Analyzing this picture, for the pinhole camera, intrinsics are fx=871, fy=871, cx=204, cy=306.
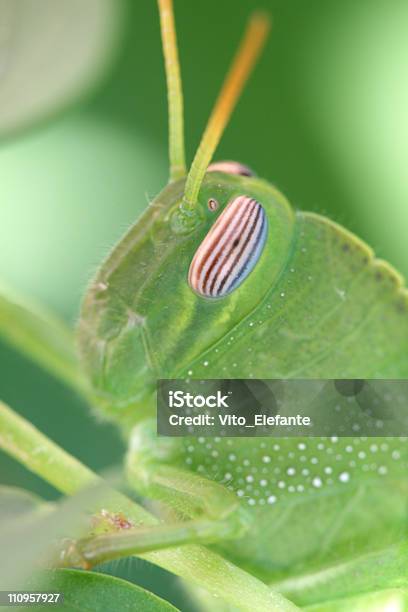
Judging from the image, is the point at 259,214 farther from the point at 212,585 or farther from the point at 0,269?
the point at 0,269

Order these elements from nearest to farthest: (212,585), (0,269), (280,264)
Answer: (212,585) < (280,264) < (0,269)

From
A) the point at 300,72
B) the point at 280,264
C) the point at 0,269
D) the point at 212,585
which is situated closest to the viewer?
the point at 212,585

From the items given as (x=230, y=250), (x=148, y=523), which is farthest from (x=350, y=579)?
(x=230, y=250)

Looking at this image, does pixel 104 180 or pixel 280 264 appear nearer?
pixel 280 264

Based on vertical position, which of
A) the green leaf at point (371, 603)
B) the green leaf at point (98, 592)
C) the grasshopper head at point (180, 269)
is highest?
the grasshopper head at point (180, 269)

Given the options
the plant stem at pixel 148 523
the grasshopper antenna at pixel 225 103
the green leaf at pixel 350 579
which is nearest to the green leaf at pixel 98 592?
the plant stem at pixel 148 523

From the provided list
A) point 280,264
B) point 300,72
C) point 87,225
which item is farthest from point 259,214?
point 300,72

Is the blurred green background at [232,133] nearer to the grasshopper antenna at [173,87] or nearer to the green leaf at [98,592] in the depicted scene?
the grasshopper antenna at [173,87]
